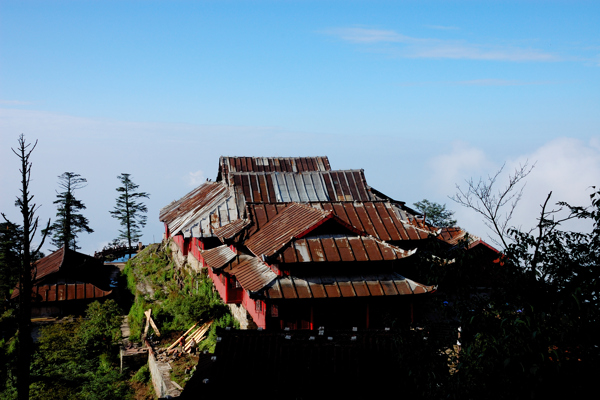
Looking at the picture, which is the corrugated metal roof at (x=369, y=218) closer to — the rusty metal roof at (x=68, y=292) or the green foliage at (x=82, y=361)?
the green foliage at (x=82, y=361)

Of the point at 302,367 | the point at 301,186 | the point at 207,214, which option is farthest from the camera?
the point at 301,186

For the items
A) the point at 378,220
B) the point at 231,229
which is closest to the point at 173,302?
the point at 231,229

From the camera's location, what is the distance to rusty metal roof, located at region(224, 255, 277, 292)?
65.9 ft

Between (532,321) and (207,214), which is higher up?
(207,214)

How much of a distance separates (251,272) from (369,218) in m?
6.27

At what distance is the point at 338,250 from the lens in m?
20.5

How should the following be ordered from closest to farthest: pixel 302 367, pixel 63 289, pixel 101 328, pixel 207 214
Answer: pixel 302 367 < pixel 207 214 < pixel 101 328 < pixel 63 289

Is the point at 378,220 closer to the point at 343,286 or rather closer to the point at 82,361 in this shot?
the point at 343,286

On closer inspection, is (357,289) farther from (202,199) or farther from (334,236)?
(202,199)

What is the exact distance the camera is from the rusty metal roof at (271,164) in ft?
126

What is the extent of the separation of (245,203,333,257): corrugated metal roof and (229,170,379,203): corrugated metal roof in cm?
550

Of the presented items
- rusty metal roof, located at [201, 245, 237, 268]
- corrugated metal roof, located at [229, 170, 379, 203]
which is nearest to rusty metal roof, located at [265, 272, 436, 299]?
rusty metal roof, located at [201, 245, 237, 268]

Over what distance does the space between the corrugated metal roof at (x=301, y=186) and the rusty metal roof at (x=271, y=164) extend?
697cm

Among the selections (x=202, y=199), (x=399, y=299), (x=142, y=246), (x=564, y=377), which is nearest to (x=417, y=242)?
(x=399, y=299)
